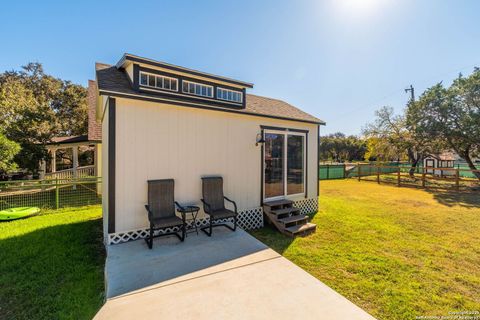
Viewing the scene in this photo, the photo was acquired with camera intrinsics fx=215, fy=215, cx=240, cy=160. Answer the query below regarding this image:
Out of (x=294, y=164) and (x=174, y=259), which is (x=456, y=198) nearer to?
(x=294, y=164)

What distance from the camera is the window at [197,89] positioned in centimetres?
535

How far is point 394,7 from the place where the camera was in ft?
24.0

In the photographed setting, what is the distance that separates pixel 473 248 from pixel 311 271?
155 inches

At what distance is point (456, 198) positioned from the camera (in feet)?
32.4

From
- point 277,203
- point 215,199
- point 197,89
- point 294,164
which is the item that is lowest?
point 277,203

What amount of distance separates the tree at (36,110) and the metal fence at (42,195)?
4384 mm

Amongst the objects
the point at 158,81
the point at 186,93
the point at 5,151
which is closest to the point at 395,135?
the point at 186,93

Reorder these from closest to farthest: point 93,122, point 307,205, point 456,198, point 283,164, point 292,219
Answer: point 292,219, point 283,164, point 307,205, point 456,198, point 93,122

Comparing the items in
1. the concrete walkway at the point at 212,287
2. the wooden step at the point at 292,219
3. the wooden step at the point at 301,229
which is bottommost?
the wooden step at the point at 301,229

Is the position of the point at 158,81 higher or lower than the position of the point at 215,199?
higher

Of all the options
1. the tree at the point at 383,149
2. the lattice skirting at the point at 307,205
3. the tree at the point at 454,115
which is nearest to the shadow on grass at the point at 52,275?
the lattice skirting at the point at 307,205

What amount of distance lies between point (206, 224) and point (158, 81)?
3.57m

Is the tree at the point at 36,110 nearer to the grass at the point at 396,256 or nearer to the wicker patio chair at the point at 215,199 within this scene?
the wicker patio chair at the point at 215,199

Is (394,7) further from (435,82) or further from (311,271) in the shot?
(435,82)
